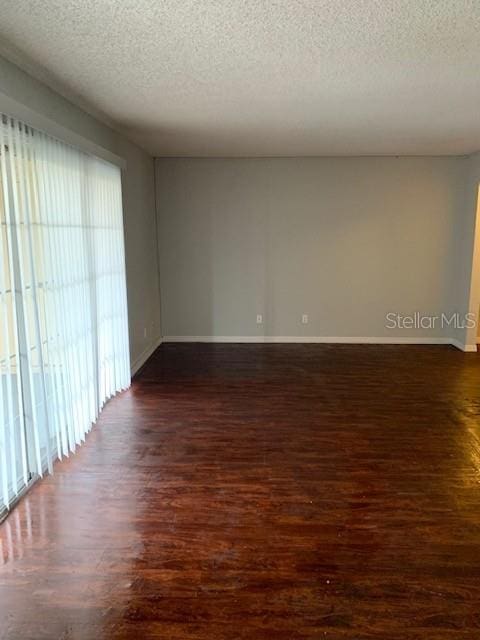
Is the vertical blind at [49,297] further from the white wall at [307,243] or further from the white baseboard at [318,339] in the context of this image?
the white baseboard at [318,339]

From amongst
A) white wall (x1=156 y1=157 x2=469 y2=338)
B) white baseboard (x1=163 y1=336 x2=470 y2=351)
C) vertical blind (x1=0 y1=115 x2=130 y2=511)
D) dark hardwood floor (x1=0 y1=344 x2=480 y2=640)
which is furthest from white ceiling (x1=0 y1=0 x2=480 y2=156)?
white baseboard (x1=163 y1=336 x2=470 y2=351)

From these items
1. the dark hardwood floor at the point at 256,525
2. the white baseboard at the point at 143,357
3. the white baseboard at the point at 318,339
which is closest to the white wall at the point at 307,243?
the white baseboard at the point at 318,339

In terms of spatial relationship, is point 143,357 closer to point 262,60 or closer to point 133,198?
point 133,198

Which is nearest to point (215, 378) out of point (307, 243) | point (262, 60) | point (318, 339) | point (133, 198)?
point (318, 339)

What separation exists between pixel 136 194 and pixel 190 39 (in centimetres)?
320

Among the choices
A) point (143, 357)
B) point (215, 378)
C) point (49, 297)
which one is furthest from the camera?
point (143, 357)

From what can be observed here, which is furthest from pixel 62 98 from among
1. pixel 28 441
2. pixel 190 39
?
pixel 28 441

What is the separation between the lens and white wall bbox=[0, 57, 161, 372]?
8.95ft

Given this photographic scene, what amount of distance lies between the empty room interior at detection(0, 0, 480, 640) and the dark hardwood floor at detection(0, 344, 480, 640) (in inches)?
0.5

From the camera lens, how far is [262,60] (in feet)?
7.99

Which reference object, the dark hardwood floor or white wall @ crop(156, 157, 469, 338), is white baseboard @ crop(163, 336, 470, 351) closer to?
→ white wall @ crop(156, 157, 469, 338)

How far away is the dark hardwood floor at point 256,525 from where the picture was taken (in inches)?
71.7

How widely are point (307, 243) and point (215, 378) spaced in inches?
97.7

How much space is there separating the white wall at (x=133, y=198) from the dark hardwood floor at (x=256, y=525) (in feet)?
4.48
